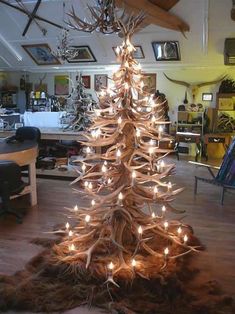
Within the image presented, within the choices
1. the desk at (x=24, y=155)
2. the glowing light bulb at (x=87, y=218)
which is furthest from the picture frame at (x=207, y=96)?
the glowing light bulb at (x=87, y=218)

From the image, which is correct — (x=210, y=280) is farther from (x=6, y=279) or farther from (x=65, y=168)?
(x=65, y=168)

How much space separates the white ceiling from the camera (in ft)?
21.6

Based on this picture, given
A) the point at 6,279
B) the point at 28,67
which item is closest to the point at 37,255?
the point at 6,279

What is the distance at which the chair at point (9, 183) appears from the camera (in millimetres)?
3418

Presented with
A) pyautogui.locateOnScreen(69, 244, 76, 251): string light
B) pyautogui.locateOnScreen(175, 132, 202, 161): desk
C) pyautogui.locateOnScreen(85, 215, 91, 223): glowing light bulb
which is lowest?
pyautogui.locateOnScreen(69, 244, 76, 251): string light

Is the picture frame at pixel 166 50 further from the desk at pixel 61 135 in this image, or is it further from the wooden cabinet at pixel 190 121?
the desk at pixel 61 135

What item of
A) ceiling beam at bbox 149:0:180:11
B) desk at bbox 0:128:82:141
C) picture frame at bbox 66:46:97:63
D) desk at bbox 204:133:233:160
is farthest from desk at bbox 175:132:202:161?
desk at bbox 0:128:82:141

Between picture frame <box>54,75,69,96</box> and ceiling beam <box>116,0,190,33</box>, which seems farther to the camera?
picture frame <box>54,75,69,96</box>

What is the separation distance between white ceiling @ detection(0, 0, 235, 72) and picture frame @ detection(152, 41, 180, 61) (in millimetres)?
122

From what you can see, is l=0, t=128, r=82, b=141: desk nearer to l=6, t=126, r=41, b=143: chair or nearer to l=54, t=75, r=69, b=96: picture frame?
l=6, t=126, r=41, b=143: chair

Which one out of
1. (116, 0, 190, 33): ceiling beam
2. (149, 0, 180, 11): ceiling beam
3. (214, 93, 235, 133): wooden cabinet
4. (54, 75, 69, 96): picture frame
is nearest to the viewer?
(116, 0, 190, 33): ceiling beam

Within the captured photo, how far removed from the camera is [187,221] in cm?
371

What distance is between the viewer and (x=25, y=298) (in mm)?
2141

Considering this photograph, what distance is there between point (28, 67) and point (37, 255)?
8.42m
